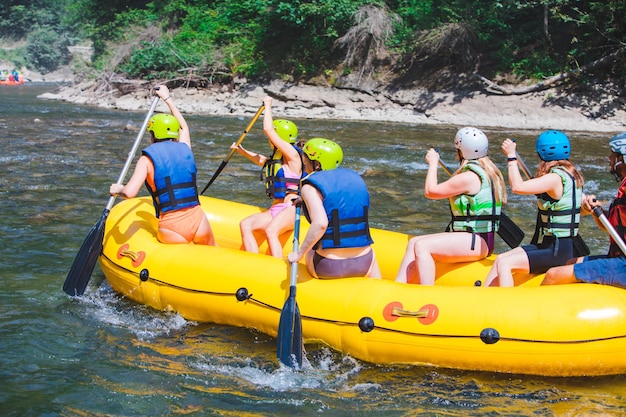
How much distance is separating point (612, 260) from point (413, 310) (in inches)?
51.1

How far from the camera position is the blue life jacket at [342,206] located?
190 inches

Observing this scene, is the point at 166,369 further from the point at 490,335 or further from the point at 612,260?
the point at 612,260

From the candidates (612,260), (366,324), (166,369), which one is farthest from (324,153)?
(612,260)

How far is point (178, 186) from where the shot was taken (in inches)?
233

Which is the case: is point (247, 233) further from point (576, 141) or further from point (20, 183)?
point (576, 141)

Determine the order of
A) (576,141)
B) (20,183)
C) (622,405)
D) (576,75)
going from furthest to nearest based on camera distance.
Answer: (576,75), (576,141), (20,183), (622,405)

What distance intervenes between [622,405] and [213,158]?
31.1 feet

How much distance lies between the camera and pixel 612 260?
4715 mm

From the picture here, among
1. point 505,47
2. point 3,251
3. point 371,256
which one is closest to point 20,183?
point 3,251

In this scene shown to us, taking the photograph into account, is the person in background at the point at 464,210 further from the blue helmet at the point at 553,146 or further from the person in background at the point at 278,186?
the person in background at the point at 278,186

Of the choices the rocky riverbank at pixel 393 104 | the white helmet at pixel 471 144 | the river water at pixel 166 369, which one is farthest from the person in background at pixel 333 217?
the rocky riverbank at pixel 393 104

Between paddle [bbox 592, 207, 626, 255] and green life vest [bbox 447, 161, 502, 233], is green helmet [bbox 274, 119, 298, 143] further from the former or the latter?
paddle [bbox 592, 207, 626, 255]

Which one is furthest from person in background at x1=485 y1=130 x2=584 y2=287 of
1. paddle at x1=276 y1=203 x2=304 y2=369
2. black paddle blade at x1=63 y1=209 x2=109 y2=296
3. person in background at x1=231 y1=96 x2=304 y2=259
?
black paddle blade at x1=63 y1=209 x2=109 y2=296

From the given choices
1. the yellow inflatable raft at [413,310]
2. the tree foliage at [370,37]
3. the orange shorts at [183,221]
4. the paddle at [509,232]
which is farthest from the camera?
the tree foliage at [370,37]
